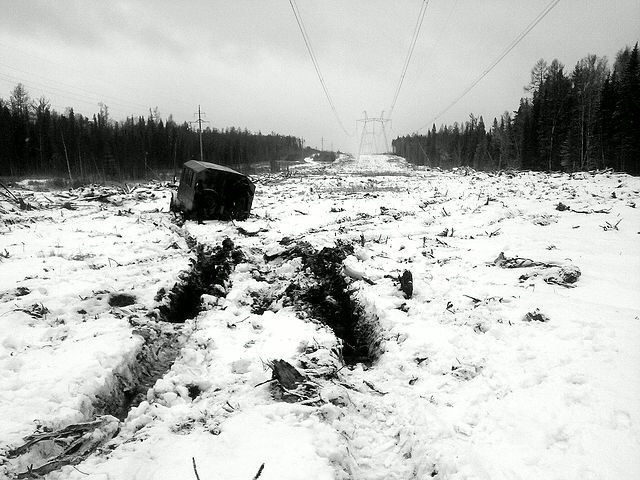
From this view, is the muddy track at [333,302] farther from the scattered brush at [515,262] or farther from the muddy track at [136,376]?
the scattered brush at [515,262]

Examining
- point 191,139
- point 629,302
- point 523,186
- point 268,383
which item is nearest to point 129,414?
point 268,383

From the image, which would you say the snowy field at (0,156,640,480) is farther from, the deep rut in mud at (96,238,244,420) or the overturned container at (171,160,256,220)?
the overturned container at (171,160,256,220)

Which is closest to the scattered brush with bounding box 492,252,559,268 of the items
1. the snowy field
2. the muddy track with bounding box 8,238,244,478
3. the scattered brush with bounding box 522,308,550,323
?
the snowy field

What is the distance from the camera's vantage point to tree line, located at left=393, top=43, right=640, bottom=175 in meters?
34.5

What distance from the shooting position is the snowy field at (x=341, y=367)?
111 inches

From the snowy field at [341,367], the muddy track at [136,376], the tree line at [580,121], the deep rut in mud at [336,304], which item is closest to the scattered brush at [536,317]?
the snowy field at [341,367]

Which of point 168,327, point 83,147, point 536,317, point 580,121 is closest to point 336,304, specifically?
point 168,327

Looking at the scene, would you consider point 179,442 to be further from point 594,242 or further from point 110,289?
point 594,242

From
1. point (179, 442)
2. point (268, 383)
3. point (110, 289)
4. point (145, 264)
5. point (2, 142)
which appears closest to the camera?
point (179, 442)

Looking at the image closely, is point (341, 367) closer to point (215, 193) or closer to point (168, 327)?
point (168, 327)

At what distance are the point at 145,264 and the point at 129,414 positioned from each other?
16.3 ft

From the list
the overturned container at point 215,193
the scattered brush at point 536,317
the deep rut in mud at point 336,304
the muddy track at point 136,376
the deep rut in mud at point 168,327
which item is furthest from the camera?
the overturned container at point 215,193

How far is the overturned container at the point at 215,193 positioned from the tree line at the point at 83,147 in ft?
102

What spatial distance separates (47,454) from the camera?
2805 mm
